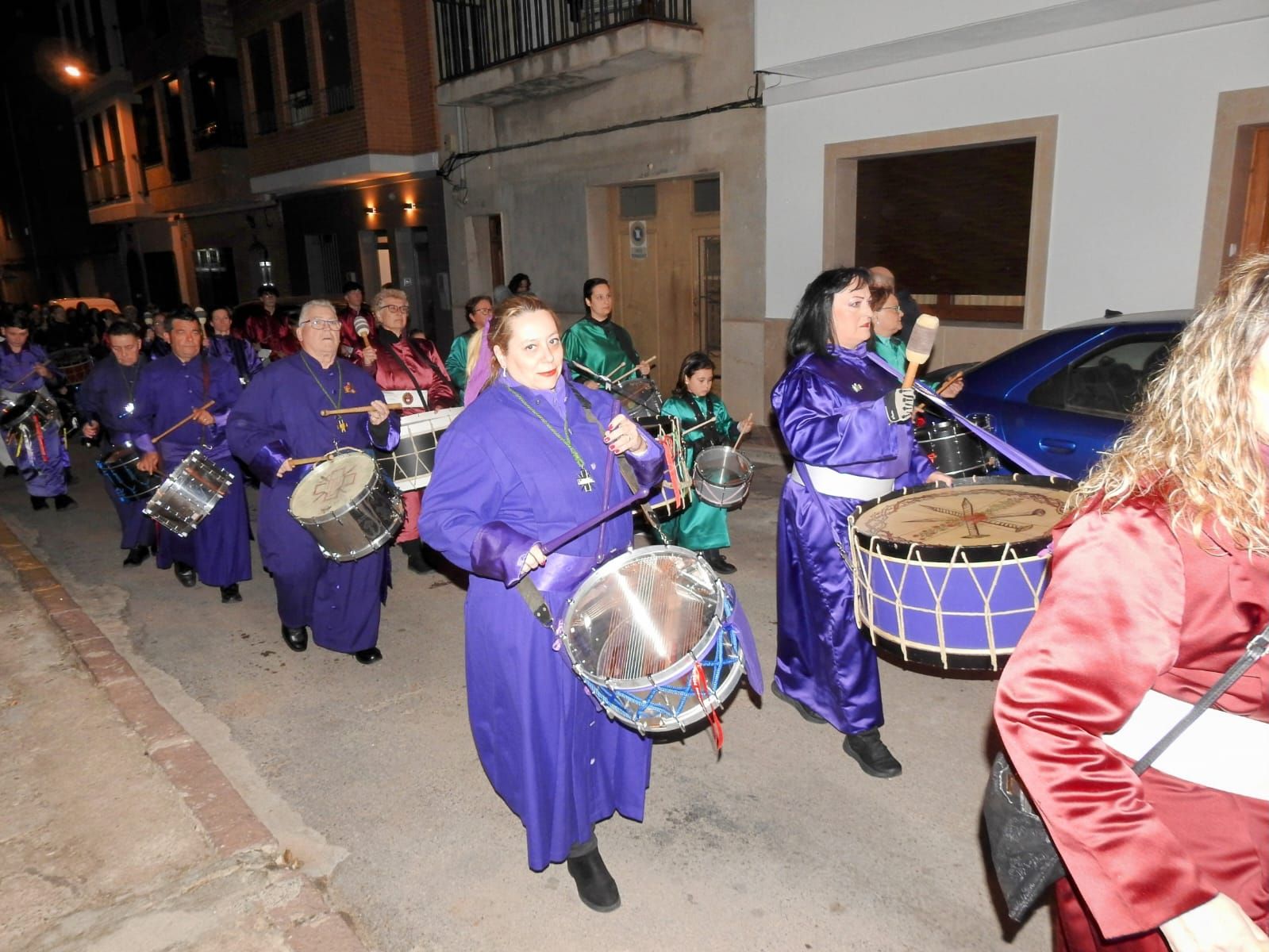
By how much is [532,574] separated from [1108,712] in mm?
1756

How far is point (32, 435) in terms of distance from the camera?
906 cm

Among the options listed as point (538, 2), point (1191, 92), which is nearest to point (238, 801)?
point (1191, 92)

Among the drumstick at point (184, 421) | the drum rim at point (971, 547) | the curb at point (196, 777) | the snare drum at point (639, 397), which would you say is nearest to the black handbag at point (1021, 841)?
the drum rim at point (971, 547)

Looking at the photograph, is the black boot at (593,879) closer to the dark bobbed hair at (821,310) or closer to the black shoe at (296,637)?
the dark bobbed hair at (821,310)

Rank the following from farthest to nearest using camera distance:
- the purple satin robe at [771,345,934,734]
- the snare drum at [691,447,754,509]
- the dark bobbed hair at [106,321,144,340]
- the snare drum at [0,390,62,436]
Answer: the snare drum at [0,390,62,436]
the dark bobbed hair at [106,321,144,340]
the snare drum at [691,447,754,509]
the purple satin robe at [771,345,934,734]

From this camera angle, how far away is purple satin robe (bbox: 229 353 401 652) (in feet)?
16.6

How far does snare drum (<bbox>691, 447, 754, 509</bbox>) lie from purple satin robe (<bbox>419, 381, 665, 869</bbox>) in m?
2.79

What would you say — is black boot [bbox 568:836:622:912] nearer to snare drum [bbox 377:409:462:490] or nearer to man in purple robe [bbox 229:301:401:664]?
man in purple robe [bbox 229:301:401:664]

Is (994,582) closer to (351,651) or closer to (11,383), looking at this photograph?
(351,651)

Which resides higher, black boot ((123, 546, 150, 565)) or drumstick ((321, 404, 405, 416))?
drumstick ((321, 404, 405, 416))

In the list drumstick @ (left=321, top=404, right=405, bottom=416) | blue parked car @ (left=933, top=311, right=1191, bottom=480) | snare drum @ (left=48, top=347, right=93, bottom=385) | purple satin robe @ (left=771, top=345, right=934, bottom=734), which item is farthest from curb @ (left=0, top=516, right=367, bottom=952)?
snare drum @ (left=48, top=347, right=93, bottom=385)

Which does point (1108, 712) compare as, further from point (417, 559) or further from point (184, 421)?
point (184, 421)

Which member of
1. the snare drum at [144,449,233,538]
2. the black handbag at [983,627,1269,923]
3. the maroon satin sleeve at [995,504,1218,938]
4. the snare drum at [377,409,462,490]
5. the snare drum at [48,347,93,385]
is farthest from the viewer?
the snare drum at [48,347,93,385]

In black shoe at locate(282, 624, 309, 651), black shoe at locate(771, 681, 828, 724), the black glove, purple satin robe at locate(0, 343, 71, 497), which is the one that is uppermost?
the black glove
